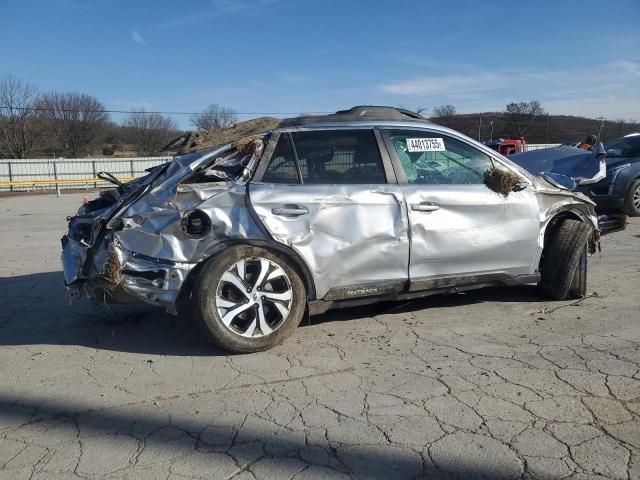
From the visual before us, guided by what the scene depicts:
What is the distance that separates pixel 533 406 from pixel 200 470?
192cm

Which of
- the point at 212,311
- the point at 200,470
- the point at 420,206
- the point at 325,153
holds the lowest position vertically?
the point at 200,470

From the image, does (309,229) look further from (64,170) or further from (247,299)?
(64,170)

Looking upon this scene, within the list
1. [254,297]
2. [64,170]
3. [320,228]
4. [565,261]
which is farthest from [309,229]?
[64,170]

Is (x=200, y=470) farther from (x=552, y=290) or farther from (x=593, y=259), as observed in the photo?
(x=593, y=259)

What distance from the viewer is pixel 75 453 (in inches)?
115

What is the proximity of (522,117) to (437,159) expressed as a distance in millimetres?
47639

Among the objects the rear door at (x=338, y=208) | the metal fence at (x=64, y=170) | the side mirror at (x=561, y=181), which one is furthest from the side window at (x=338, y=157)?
the metal fence at (x=64, y=170)

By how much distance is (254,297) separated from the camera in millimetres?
4145

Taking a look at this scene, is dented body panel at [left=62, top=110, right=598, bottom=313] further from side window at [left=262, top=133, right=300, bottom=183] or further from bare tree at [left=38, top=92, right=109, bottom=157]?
bare tree at [left=38, top=92, right=109, bottom=157]

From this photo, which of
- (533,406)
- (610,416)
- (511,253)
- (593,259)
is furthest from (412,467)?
(593,259)

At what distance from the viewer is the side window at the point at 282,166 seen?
14.4ft

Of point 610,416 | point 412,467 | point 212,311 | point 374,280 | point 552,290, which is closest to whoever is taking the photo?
point 412,467

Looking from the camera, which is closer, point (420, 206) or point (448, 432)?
point (448, 432)

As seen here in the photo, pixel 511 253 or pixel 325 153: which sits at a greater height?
pixel 325 153
